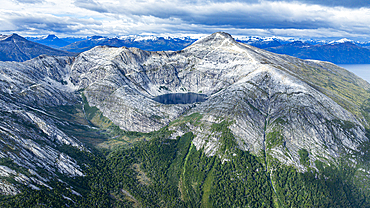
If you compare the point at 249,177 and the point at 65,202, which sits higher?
the point at 65,202

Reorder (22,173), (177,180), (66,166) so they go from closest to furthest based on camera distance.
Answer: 1. (22,173)
2. (66,166)
3. (177,180)

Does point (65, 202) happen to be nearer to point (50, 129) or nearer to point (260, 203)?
point (50, 129)

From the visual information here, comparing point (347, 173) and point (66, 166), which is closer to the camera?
point (66, 166)

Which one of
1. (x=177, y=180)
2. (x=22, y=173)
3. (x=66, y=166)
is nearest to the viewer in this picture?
(x=22, y=173)

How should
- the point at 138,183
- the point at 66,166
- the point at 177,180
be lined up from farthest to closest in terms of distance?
the point at 177,180 → the point at 138,183 → the point at 66,166

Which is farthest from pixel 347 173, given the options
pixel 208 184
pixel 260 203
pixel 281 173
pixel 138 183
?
pixel 138 183

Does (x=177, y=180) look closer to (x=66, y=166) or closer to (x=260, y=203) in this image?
(x=260, y=203)

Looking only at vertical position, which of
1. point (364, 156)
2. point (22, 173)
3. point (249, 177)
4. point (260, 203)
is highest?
point (22, 173)

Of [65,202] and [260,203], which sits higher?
[65,202]

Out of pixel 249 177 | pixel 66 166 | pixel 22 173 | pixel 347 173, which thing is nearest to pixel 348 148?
pixel 347 173
